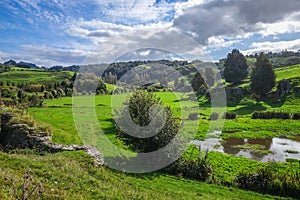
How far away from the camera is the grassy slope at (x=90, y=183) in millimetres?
11586

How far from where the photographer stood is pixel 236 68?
351 feet

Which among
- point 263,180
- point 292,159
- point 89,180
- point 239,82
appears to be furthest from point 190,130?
point 239,82

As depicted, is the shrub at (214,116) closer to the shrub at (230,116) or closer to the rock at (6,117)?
the shrub at (230,116)

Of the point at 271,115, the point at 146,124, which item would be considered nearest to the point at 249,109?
the point at 271,115

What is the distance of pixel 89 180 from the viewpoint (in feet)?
46.6

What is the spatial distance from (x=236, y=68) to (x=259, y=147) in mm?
74923

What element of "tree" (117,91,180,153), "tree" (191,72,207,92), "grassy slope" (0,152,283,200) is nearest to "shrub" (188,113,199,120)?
"tree" (117,91,180,153)

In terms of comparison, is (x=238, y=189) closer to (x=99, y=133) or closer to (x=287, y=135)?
(x=99, y=133)

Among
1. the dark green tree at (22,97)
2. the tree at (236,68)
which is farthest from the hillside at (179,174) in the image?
the tree at (236,68)

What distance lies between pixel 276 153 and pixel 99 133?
23944mm

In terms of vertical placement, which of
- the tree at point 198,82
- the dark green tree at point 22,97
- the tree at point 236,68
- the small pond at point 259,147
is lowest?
the small pond at point 259,147

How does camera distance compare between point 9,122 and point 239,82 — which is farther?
point 239,82

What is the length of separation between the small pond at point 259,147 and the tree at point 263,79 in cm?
3970

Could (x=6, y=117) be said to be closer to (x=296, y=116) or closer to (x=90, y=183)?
(x=90, y=183)
